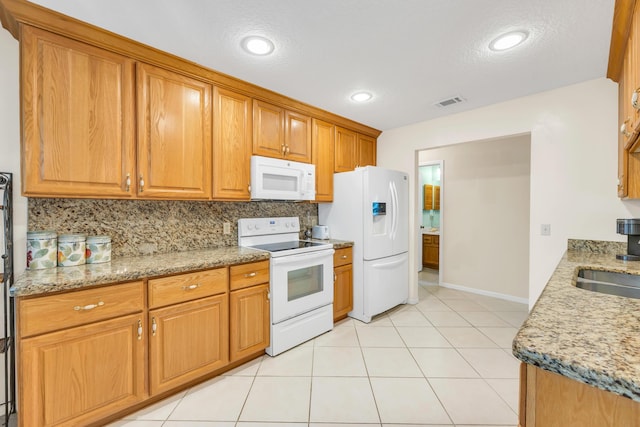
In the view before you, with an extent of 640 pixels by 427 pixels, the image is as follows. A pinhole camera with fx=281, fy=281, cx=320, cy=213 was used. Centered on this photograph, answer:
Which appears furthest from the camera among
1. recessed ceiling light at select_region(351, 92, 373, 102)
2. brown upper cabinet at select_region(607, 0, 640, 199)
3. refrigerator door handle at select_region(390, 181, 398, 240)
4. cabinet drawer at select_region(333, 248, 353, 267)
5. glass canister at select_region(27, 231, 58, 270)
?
refrigerator door handle at select_region(390, 181, 398, 240)

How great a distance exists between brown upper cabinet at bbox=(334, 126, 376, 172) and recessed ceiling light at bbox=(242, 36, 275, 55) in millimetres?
1527

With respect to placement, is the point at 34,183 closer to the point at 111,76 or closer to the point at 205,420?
the point at 111,76

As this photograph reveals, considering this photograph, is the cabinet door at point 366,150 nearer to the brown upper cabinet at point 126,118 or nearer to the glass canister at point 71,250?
the brown upper cabinet at point 126,118

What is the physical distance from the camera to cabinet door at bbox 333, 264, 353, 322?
2.95m

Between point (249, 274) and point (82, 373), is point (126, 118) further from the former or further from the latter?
point (82, 373)

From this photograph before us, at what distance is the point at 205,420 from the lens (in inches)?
65.4

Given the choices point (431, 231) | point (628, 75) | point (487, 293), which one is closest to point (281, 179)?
point (628, 75)

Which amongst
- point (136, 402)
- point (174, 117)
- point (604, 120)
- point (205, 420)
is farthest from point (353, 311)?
point (604, 120)

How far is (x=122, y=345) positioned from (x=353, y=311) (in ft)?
7.17

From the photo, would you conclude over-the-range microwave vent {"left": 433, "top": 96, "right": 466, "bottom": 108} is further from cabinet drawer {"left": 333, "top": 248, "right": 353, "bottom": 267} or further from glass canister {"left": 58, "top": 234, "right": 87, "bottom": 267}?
glass canister {"left": 58, "top": 234, "right": 87, "bottom": 267}

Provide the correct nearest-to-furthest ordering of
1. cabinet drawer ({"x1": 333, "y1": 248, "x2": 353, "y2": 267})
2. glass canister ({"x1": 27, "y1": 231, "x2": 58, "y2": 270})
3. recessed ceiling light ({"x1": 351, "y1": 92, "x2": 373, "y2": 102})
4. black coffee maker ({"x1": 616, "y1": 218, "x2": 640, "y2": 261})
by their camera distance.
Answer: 1. glass canister ({"x1": 27, "y1": 231, "x2": 58, "y2": 270})
2. black coffee maker ({"x1": 616, "y1": 218, "x2": 640, "y2": 261})
3. recessed ceiling light ({"x1": 351, "y1": 92, "x2": 373, "y2": 102})
4. cabinet drawer ({"x1": 333, "y1": 248, "x2": 353, "y2": 267})

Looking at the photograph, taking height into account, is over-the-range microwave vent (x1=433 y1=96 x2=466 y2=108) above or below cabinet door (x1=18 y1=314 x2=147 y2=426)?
above

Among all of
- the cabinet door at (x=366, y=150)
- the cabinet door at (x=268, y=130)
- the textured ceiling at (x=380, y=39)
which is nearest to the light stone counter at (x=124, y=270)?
the cabinet door at (x=268, y=130)

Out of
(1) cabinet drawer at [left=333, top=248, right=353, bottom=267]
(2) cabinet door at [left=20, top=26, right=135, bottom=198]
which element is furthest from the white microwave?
(2) cabinet door at [left=20, top=26, right=135, bottom=198]
